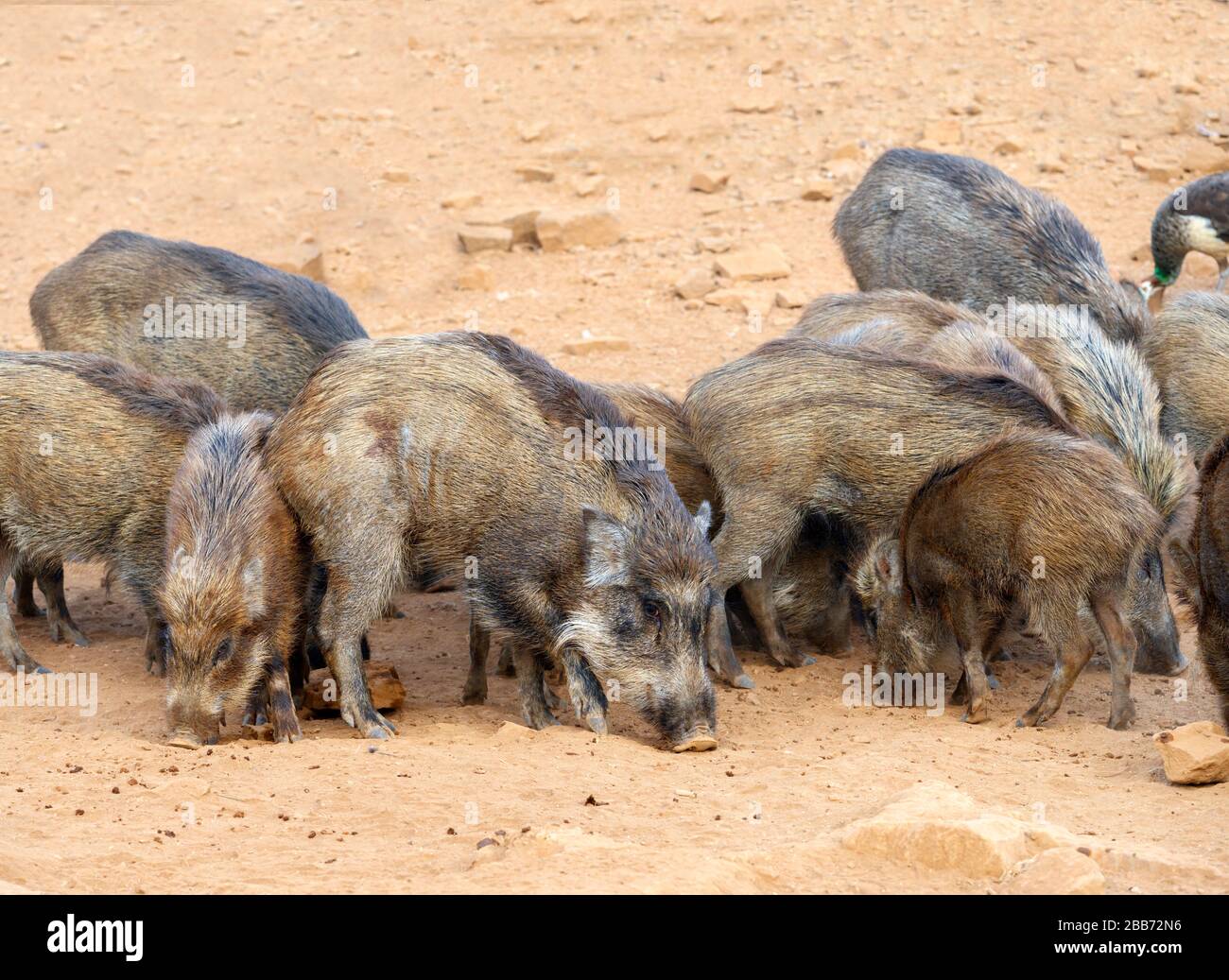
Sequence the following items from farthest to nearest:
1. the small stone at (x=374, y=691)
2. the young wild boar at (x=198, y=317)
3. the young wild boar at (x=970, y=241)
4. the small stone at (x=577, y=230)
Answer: the small stone at (x=577, y=230)
the young wild boar at (x=970, y=241)
the young wild boar at (x=198, y=317)
the small stone at (x=374, y=691)

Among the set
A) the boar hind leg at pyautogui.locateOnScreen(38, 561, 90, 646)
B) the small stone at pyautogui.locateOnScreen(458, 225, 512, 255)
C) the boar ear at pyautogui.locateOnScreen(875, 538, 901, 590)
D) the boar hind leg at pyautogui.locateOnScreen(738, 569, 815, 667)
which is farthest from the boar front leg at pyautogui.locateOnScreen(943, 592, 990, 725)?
the small stone at pyautogui.locateOnScreen(458, 225, 512, 255)

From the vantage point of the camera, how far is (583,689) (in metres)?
6.90

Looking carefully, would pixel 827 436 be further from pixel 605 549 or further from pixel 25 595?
pixel 25 595

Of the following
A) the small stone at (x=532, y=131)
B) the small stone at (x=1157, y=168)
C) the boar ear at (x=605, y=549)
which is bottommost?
the boar ear at (x=605, y=549)

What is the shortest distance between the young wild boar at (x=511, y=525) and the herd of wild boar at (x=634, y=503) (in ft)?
0.04

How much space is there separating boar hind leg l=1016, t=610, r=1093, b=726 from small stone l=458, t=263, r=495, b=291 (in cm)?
772

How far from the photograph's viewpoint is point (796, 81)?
16406mm

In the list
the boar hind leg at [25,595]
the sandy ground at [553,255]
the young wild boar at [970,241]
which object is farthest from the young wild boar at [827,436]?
the boar hind leg at [25,595]

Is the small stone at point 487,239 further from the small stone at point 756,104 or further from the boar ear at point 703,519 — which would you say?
the boar ear at point 703,519

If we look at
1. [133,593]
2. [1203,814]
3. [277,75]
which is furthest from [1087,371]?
[277,75]

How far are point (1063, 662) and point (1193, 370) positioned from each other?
3.15 meters

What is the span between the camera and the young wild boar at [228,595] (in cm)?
657

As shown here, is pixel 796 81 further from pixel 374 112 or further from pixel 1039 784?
pixel 1039 784

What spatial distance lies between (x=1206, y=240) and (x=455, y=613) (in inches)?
261
